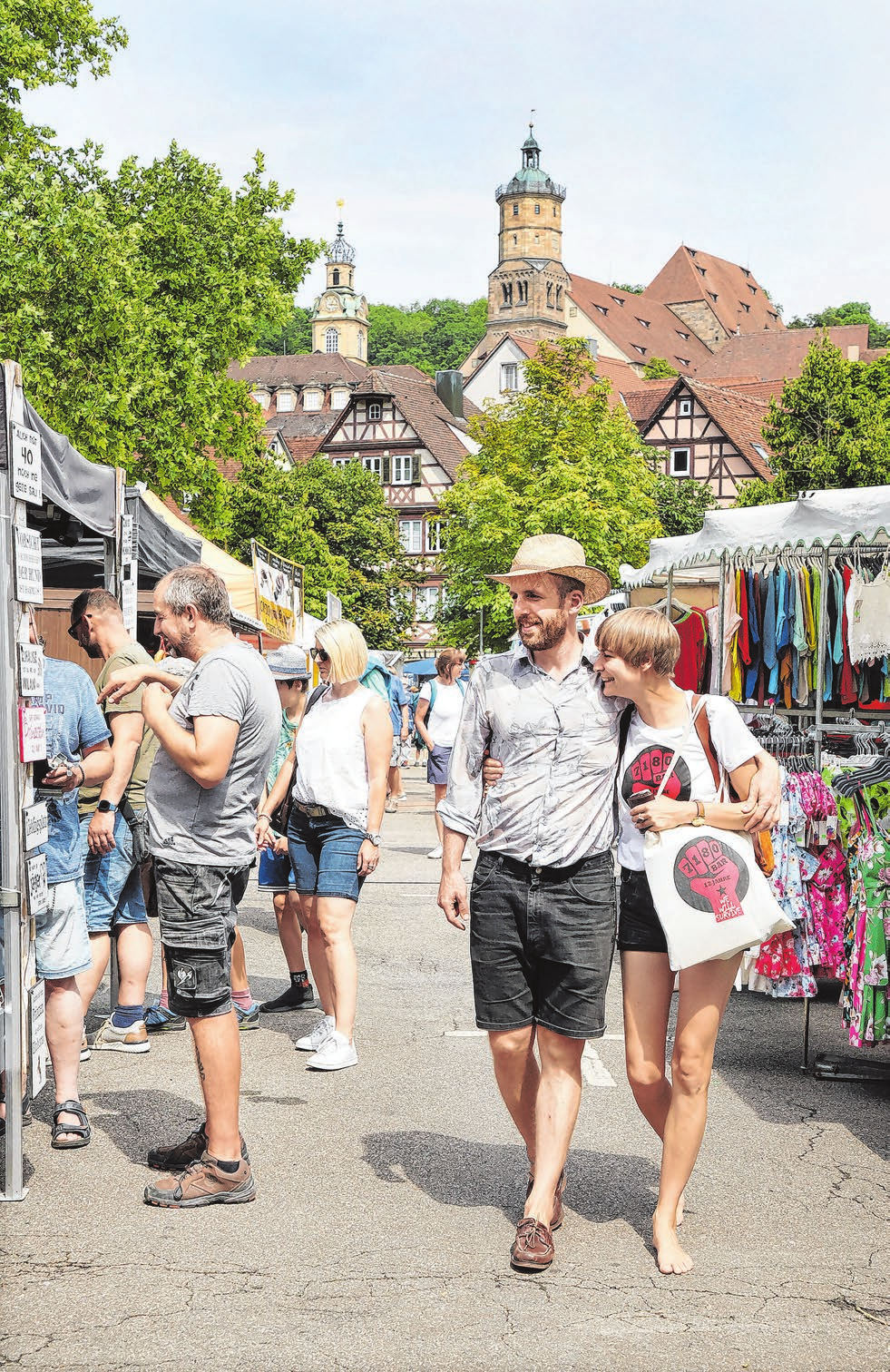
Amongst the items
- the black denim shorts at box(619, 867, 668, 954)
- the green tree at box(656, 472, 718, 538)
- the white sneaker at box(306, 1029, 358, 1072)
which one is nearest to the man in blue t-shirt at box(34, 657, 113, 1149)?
the white sneaker at box(306, 1029, 358, 1072)

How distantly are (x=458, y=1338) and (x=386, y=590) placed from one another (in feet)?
174

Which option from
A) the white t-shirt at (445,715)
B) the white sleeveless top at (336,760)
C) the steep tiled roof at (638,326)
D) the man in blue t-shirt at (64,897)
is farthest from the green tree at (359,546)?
the steep tiled roof at (638,326)

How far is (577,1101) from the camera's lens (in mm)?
4391

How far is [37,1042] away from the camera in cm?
495

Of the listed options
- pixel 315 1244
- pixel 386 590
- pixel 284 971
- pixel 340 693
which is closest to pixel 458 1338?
pixel 315 1244

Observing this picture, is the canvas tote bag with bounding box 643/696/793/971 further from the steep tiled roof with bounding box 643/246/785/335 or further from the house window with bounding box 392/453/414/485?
the steep tiled roof with bounding box 643/246/785/335

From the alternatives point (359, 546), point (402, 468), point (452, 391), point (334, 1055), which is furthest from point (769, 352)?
point (334, 1055)

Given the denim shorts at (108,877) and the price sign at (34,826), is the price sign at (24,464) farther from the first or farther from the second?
the denim shorts at (108,877)

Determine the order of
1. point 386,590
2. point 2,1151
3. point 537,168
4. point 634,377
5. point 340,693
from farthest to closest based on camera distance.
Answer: point 537,168, point 634,377, point 386,590, point 340,693, point 2,1151

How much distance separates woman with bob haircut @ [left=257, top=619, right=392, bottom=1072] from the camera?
6434mm

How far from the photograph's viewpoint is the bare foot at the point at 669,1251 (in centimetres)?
414

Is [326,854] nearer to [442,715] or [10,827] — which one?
[10,827]

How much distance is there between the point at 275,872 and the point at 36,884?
2.97m

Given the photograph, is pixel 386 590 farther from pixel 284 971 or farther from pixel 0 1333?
pixel 0 1333
